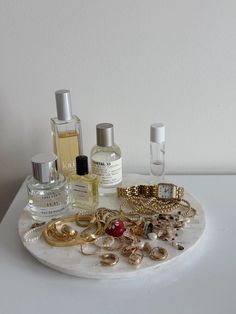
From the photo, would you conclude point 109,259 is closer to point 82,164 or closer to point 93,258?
point 93,258

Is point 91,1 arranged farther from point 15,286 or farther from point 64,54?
point 15,286

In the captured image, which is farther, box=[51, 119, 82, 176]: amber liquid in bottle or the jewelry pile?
box=[51, 119, 82, 176]: amber liquid in bottle

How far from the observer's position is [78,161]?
687 millimetres

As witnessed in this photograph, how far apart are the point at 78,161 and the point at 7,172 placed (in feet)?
0.85

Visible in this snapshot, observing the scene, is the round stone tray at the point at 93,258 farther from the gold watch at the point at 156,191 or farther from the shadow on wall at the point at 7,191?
the shadow on wall at the point at 7,191

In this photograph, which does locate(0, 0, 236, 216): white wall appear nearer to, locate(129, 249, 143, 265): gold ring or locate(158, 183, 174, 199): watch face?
locate(158, 183, 174, 199): watch face

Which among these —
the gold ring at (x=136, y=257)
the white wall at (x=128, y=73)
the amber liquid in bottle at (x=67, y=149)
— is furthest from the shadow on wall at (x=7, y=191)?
the gold ring at (x=136, y=257)

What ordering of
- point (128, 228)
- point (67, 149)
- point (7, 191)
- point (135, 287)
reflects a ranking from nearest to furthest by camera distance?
point (135, 287), point (128, 228), point (67, 149), point (7, 191)

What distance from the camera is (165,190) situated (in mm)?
724

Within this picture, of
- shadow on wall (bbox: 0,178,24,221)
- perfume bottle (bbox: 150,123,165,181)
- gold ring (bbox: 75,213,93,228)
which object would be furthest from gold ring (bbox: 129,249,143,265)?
shadow on wall (bbox: 0,178,24,221)

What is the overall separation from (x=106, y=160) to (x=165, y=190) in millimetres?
116

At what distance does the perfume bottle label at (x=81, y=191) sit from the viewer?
700 mm

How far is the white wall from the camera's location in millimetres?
731

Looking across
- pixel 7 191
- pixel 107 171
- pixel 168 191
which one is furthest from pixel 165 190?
pixel 7 191
